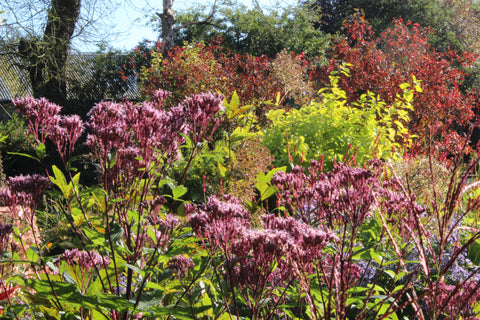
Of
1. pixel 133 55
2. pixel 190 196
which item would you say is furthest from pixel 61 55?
pixel 190 196

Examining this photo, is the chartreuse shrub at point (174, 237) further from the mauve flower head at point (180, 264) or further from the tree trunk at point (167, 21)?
the tree trunk at point (167, 21)

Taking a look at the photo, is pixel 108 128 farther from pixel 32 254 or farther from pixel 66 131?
pixel 32 254

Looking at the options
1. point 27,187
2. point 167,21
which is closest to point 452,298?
point 27,187

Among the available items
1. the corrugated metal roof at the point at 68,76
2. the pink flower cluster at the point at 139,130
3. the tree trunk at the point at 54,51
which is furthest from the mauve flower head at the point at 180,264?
the tree trunk at the point at 54,51

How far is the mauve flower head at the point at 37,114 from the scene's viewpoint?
1.91m

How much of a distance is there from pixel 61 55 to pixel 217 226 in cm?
1239

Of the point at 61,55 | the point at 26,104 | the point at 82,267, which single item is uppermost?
the point at 61,55

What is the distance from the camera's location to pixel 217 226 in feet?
5.04

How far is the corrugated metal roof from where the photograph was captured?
1206 centimetres

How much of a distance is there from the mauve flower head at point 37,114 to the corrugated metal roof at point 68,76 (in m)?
6.44

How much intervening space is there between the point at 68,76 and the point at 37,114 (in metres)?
13.0

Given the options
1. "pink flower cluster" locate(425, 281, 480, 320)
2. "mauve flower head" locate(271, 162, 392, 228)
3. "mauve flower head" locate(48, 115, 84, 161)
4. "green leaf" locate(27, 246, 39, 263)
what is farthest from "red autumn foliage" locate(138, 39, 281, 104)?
"pink flower cluster" locate(425, 281, 480, 320)

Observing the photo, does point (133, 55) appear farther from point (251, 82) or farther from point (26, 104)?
point (26, 104)

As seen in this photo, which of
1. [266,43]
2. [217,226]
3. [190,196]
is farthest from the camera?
[266,43]
